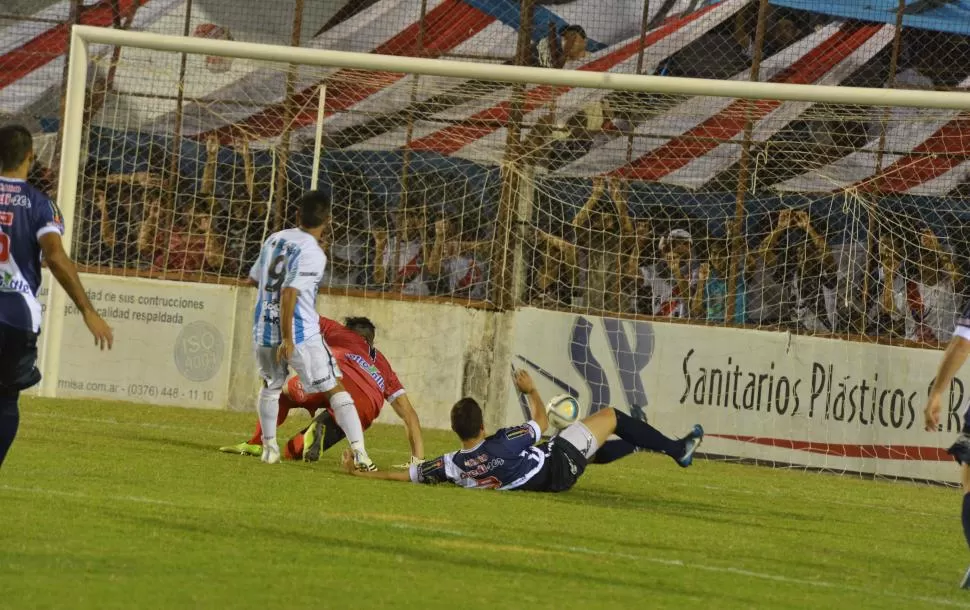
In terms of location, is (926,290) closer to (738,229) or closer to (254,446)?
(738,229)

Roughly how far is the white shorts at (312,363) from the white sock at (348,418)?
114 mm

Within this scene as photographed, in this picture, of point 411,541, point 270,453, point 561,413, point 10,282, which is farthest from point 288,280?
point 411,541

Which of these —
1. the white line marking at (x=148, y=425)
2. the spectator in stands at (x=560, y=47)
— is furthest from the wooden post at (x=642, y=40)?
the white line marking at (x=148, y=425)

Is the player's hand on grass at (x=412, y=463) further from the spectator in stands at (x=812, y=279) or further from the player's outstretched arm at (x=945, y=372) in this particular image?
the spectator in stands at (x=812, y=279)

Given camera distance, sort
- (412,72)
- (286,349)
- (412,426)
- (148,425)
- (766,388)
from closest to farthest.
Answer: (286,349), (412,426), (412,72), (148,425), (766,388)

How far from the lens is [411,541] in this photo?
7.61m

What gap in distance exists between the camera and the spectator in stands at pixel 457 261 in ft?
60.4

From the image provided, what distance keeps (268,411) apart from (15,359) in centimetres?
423

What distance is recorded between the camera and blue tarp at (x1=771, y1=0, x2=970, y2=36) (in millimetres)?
19219

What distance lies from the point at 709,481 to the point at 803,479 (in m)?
1.66

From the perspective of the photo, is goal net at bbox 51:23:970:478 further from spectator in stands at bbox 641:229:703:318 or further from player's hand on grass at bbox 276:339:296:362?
player's hand on grass at bbox 276:339:296:362

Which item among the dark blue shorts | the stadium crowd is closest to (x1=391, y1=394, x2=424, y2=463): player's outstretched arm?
the dark blue shorts

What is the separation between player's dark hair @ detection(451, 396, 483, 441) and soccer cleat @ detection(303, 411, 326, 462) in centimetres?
196

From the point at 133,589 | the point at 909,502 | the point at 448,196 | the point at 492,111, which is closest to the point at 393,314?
the point at 448,196
